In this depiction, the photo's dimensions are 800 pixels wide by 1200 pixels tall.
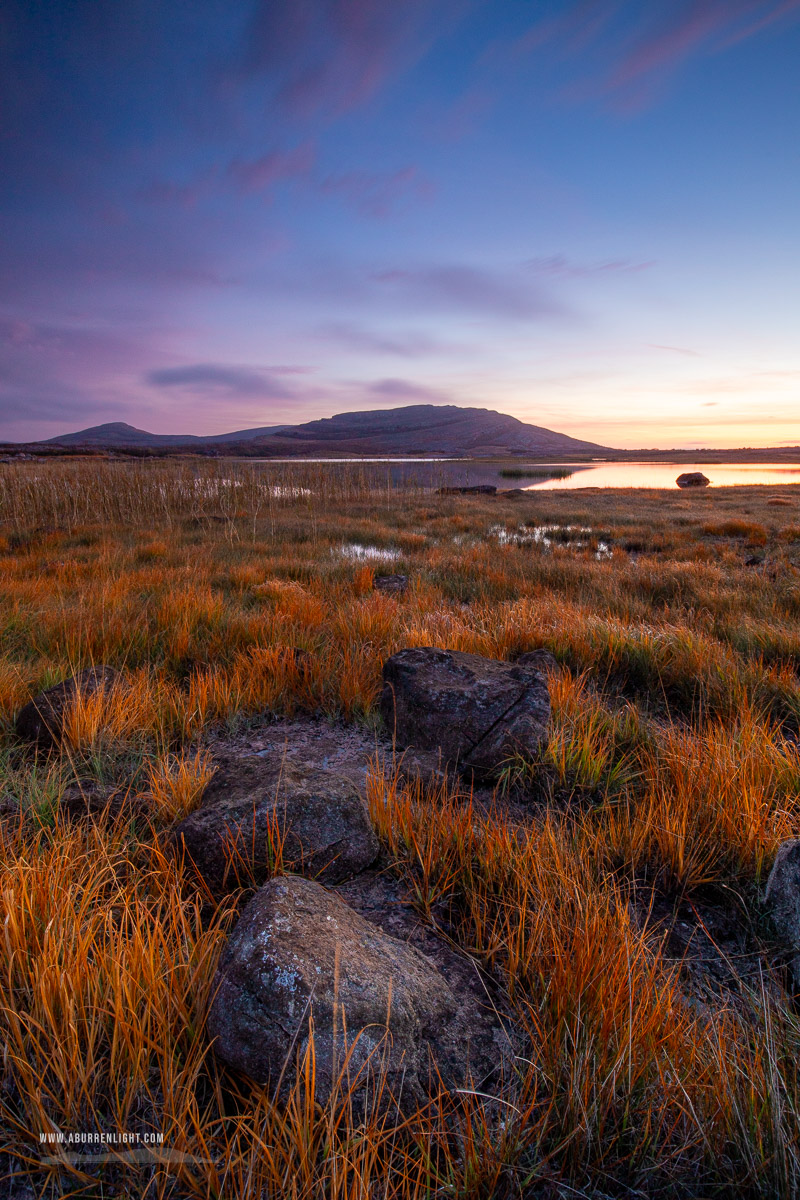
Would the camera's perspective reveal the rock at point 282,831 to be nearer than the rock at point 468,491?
Yes

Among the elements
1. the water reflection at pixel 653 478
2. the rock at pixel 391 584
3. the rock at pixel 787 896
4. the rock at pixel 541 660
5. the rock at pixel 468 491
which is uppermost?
the water reflection at pixel 653 478

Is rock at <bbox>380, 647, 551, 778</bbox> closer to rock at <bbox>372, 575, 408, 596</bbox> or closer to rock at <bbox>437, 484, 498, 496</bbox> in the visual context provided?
rock at <bbox>372, 575, 408, 596</bbox>

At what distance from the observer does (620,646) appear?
3.93 metres

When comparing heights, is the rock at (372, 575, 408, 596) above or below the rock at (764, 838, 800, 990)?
above

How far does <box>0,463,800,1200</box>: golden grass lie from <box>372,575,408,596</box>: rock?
4.33ft

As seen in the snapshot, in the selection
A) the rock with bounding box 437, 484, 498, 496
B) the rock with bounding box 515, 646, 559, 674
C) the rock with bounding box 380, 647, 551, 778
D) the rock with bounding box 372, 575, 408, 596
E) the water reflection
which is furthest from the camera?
the water reflection

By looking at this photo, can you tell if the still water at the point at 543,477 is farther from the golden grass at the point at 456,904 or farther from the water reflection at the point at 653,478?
the golden grass at the point at 456,904

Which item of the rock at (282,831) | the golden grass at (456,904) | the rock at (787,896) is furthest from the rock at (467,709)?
the rock at (787,896)

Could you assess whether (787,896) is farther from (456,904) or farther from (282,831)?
(282,831)

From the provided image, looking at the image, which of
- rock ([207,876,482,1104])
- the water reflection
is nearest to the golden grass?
rock ([207,876,482,1104])

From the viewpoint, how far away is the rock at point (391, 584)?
6.41m

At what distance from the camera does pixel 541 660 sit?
3672 millimetres

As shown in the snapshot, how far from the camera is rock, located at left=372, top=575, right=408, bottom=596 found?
252 inches

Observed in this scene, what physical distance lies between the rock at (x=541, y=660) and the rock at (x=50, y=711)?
2.60 meters
